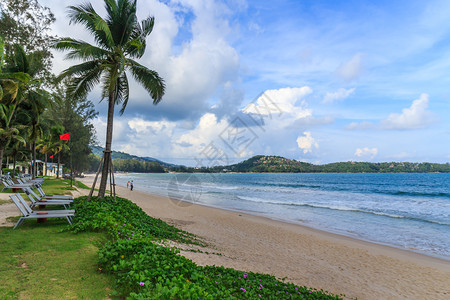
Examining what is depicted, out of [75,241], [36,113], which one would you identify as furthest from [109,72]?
[36,113]

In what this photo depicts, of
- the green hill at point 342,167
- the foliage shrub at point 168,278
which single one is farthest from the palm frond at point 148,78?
the green hill at point 342,167

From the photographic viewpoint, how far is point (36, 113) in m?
21.4

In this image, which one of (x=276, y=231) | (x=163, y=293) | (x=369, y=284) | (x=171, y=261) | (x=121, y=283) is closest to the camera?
(x=163, y=293)

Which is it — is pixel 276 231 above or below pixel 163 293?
below

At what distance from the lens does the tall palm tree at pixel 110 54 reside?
9930 millimetres

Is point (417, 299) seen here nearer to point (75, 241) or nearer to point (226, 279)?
point (226, 279)

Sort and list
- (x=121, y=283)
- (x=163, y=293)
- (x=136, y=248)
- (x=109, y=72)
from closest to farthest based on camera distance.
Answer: (x=163, y=293) < (x=121, y=283) < (x=136, y=248) < (x=109, y=72)

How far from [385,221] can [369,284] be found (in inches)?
518

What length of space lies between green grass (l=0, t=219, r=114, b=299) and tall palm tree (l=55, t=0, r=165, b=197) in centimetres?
493

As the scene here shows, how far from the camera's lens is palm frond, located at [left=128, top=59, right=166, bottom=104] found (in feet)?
36.8

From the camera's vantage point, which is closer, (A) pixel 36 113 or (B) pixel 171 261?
(B) pixel 171 261

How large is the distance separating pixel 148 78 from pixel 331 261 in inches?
422

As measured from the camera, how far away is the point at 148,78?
1148 cm

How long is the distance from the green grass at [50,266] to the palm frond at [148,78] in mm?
7182
